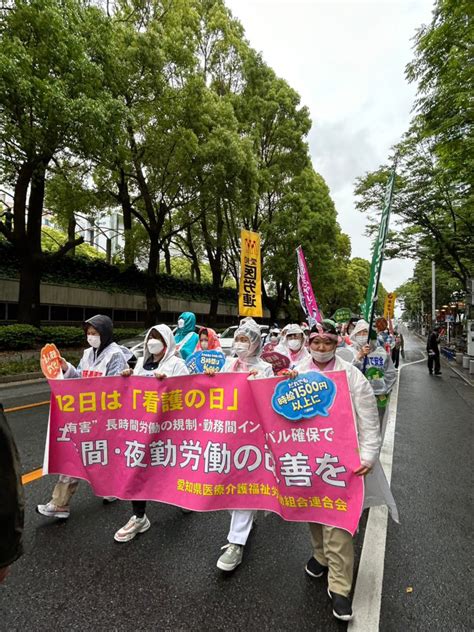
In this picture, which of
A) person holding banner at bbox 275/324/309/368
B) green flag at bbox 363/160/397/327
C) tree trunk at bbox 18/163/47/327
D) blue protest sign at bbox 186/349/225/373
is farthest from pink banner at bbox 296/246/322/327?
tree trunk at bbox 18/163/47/327

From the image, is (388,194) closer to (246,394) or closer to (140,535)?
(246,394)

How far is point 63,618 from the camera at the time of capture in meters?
2.16

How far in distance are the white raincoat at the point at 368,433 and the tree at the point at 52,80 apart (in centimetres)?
943

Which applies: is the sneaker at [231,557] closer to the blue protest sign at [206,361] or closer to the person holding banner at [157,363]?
the person holding banner at [157,363]

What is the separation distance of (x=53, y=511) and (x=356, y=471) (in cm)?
257

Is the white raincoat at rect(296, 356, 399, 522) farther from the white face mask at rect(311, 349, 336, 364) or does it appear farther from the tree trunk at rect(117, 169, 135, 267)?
the tree trunk at rect(117, 169, 135, 267)

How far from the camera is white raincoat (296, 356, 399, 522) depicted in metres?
2.36

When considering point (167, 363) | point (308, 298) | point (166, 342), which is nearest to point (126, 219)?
point (308, 298)

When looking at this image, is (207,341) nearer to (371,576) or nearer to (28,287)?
(371,576)

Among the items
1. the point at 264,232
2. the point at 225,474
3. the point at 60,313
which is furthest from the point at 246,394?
the point at 264,232

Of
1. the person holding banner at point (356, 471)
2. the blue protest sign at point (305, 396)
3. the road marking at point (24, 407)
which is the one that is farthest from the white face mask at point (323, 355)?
the road marking at point (24, 407)

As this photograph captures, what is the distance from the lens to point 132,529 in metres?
2.99

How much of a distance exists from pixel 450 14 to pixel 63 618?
10412 mm

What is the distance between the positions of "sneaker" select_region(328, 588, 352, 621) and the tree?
10.2 meters
